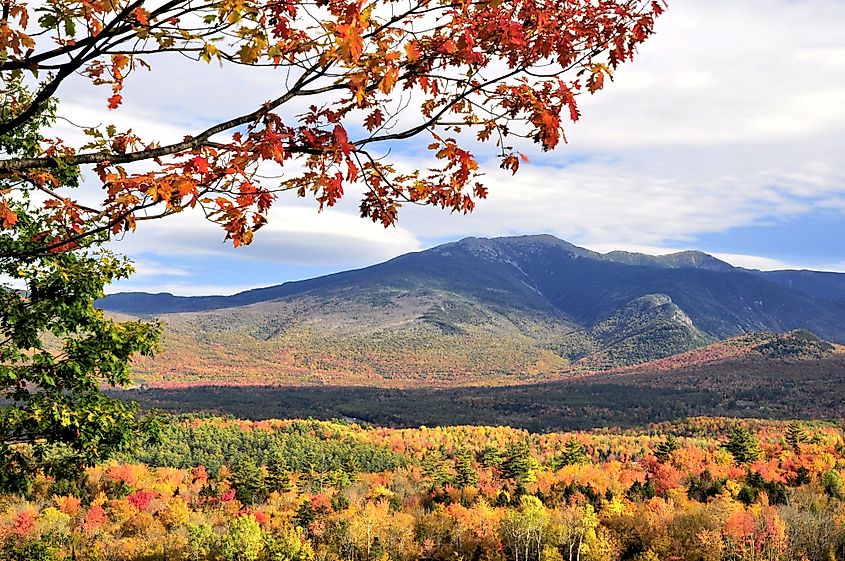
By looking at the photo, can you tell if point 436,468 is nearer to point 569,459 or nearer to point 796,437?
point 569,459

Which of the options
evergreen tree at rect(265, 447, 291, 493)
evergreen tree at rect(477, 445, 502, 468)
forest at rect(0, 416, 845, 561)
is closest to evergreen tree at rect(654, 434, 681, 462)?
forest at rect(0, 416, 845, 561)

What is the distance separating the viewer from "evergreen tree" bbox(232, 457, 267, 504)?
270 feet

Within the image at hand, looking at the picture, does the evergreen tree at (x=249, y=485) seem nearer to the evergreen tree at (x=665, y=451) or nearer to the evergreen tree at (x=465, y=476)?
the evergreen tree at (x=465, y=476)

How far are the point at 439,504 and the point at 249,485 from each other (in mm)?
25086

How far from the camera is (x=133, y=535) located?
213 ft

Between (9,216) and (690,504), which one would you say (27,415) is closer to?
(9,216)

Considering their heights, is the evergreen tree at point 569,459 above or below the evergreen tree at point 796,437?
below

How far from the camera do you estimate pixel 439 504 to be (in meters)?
79.1

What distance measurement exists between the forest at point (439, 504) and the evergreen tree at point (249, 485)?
183 millimetres

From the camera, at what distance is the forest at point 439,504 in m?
56.1

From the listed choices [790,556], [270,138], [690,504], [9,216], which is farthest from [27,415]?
[690,504]

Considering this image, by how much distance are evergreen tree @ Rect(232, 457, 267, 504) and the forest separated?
7.2 inches

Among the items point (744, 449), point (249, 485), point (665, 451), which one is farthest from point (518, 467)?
point (249, 485)

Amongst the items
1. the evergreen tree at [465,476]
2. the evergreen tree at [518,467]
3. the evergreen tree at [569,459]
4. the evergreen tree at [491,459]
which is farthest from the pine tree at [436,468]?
the evergreen tree at [569,459]
